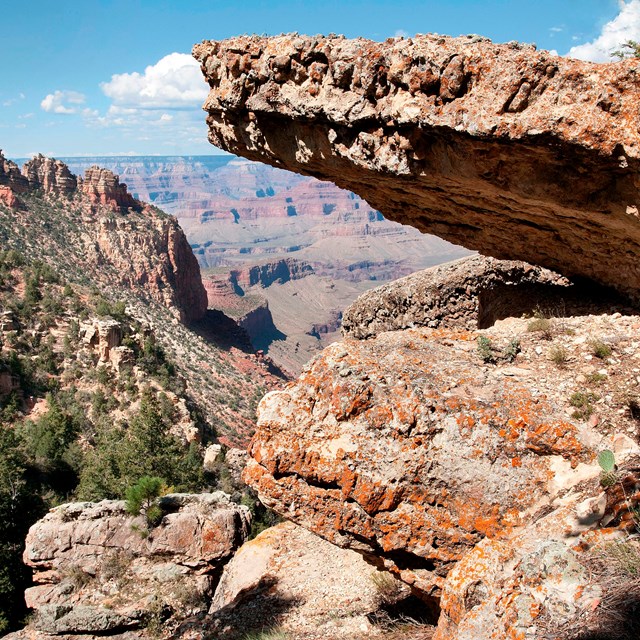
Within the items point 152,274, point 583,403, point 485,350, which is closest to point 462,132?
point 485,350

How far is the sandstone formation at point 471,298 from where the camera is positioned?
9.61 m

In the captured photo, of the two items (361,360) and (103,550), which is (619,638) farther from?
(103,550)

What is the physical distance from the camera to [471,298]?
43.9 ft

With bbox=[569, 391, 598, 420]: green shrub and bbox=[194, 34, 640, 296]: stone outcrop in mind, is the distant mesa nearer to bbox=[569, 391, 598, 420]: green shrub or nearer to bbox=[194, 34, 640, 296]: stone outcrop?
bbox=[194, 34, 640, 296]: stone outcrop

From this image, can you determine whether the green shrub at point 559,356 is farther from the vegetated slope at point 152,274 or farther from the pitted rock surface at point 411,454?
the vegetated slope at point 152,274

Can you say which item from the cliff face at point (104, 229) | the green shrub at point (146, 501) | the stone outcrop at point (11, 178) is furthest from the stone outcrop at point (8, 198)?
the green shrub at point (146, 501)

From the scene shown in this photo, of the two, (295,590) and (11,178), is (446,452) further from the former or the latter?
(11,178)

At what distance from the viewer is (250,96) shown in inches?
346

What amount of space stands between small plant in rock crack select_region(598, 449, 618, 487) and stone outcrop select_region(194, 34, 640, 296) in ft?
9.23

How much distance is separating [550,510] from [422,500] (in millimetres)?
1388

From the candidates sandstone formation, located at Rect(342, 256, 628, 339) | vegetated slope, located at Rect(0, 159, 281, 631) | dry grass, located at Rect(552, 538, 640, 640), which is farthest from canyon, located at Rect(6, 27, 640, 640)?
vegetated slope, located at Rect(0, 159, 281, 631)

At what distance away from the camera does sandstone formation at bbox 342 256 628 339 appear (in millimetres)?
9609

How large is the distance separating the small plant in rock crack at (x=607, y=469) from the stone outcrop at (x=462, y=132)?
2.81 m

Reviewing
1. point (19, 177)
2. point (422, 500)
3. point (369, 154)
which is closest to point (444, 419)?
point (422, 500)
